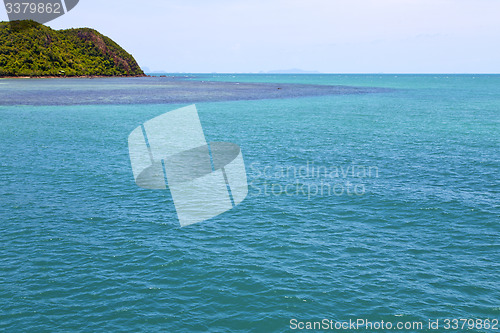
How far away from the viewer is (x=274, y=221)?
31219 mm

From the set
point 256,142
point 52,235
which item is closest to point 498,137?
point 256,142

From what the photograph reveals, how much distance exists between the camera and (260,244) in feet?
89.1

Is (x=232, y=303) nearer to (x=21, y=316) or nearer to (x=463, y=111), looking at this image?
(x=21, y=316)

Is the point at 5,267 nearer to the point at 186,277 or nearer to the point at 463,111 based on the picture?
the point at 186,277

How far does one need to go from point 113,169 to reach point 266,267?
91.4ft

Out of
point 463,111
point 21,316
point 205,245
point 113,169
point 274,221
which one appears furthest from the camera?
point 463,111

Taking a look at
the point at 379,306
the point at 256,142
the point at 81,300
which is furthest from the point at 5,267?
the point at 256,142

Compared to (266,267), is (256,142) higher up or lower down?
higher up

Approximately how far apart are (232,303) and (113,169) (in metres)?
29.8

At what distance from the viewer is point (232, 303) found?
20.7 metres

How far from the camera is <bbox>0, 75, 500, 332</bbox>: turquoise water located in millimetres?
19984

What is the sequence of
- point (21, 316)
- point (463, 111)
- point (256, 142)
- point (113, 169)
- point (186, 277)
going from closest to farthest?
point (21, 316)
point (186, 277)
point (113, 169)
point (256, 142)
point (463, 111)

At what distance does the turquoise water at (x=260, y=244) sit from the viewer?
19984mm

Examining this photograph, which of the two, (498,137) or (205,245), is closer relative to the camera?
(205,245)
